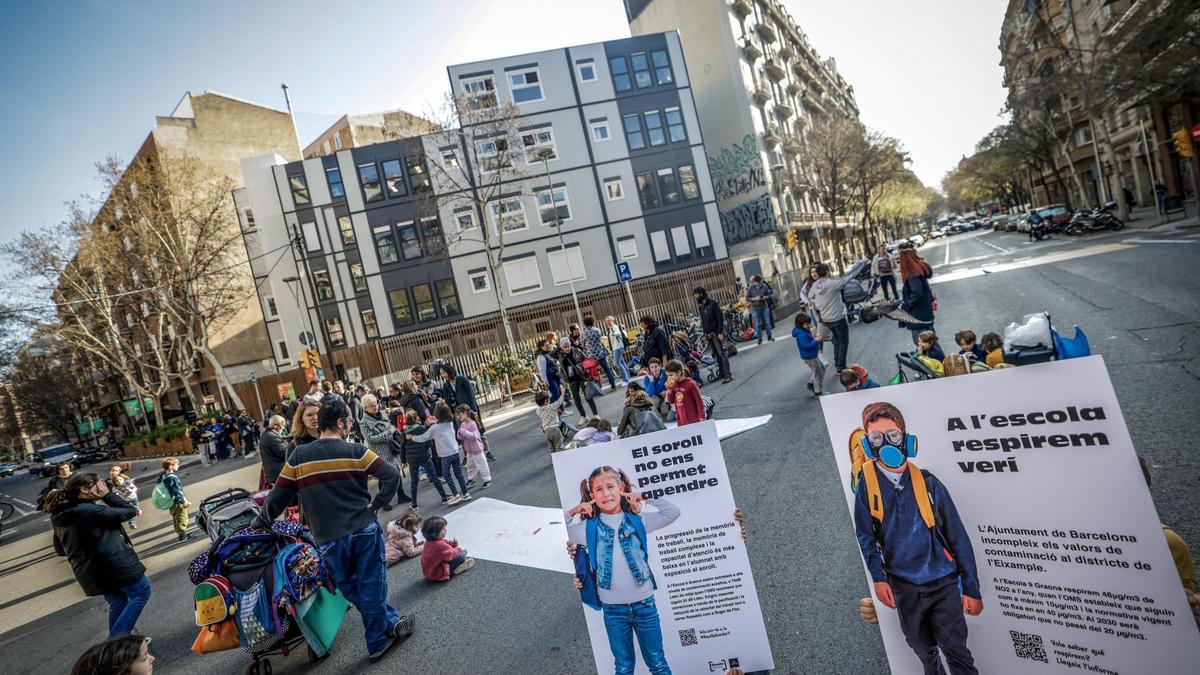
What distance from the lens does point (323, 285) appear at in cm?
3183

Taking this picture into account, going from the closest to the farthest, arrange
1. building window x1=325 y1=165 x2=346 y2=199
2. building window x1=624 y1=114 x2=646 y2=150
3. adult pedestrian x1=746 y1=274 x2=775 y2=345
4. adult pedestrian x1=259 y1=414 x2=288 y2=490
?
1. adult pedestrian x1=259 y1=414 x2=288 y2=490
2. adult pedestrian x1=746 y1=274 x2=775 y2=345
3. building window x1=325 y1=165 x2=346 y2=199
4. building window x1=624 y1=114 x2=646 y2=150

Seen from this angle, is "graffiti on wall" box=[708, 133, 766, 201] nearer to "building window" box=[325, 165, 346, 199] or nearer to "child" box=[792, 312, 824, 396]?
"building window" box=[325, 165, 346, 199]

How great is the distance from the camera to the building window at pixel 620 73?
32.8 m

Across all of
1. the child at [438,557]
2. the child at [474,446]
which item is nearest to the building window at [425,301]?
the child at [474,446]

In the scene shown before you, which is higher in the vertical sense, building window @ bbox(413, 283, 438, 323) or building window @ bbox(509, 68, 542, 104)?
building window @ bbox(509, 68, 542, 104)

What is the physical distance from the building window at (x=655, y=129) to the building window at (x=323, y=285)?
20062mm

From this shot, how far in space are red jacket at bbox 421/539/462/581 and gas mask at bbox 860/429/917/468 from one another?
4572 mm

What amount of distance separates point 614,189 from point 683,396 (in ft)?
89.3

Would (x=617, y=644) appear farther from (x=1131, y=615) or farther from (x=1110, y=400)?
(x=1110, y=400)

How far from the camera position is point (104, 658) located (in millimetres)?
2352

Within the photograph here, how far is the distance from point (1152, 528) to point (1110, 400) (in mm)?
435

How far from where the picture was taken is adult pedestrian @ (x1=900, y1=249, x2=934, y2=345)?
8.60m

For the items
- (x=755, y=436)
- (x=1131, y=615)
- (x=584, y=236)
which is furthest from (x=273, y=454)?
(x=584, y=236)

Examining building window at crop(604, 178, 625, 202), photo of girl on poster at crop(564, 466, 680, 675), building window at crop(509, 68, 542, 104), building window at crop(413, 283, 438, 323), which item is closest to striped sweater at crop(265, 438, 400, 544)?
photo of girl on poster at crop(564, 466, 680, 675)
